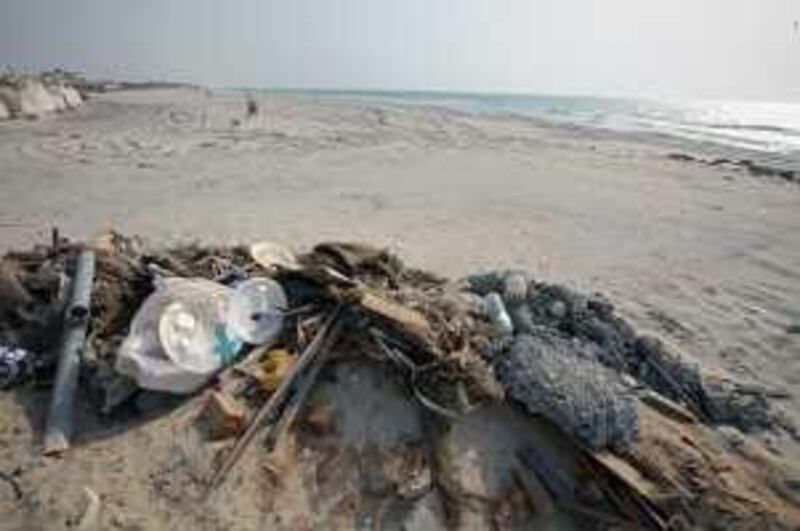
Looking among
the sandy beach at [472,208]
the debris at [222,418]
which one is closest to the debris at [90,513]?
the debris at [222,418]

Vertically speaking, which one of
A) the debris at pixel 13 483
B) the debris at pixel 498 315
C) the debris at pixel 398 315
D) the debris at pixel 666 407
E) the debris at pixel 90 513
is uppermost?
the debris at pixel 398 315

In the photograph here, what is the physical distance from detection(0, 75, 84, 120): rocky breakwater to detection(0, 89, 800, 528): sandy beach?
2370mm

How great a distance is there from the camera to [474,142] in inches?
938

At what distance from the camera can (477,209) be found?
1228 centimetres

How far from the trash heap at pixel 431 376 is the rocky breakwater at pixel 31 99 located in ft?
73.1

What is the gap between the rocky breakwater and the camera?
2397 centimetres

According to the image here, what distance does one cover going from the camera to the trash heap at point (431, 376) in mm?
3943

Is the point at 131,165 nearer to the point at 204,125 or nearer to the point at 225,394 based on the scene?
the point at 204,125

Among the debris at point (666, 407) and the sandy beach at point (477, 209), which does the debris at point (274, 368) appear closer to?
the sandy beach at point (477, 209)

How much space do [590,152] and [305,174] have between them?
1139 centimetres

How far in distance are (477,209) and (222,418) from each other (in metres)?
8.76

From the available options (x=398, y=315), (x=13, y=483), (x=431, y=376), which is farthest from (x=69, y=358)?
(x=431, y=376)

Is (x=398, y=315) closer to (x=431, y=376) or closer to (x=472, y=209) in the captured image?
(x=431, y=376)

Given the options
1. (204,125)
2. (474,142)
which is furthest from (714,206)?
(204,125)
